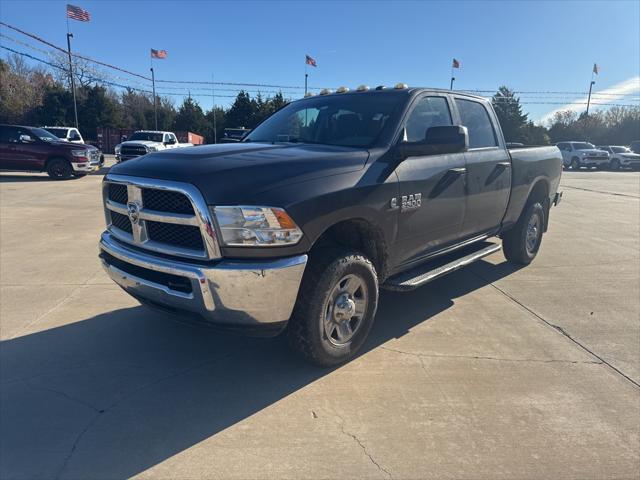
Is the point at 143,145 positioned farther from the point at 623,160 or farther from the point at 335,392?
the point at 623,160

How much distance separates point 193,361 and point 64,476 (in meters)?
1.22

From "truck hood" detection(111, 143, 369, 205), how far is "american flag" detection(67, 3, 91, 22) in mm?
30863

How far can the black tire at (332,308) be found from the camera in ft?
9.61

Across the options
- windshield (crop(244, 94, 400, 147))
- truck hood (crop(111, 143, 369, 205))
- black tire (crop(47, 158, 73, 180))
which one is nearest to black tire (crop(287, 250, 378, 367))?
truck hood (crop(111, 143, 369, 205))

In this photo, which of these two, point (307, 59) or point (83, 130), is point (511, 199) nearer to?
point (307, 59)

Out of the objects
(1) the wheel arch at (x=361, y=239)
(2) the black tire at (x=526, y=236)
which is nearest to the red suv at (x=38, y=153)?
(2) the black tire at (x=526, y=236)

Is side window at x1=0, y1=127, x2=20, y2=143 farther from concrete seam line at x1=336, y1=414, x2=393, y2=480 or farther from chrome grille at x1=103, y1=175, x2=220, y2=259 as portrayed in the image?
concrete seam line at x1=336, y1=414, x2=393, y2=480

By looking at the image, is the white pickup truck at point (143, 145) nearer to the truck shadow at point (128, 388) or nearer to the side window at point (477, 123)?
the side window at point (477, 123)

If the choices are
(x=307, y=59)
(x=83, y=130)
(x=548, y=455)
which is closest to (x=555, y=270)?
(x=548, y=455)

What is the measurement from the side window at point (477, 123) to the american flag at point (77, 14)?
30.8m

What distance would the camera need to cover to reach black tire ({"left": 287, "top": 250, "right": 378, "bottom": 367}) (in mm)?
2930

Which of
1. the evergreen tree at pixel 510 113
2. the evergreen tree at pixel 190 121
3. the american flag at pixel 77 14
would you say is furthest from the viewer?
the evergreen tree at pixel 190 121

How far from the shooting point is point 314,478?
7.35ft

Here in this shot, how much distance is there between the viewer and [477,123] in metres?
4.89
